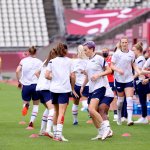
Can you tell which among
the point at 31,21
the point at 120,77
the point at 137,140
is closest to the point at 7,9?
the point at 31,21

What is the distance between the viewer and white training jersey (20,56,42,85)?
16.9 meters

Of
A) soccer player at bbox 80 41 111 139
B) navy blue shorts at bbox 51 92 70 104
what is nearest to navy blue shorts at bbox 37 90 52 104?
navy blue shorts at bbox 51 92 70 104

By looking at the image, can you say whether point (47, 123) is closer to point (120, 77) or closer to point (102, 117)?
point (102, 117)

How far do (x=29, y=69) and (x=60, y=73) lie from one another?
280 centimetres

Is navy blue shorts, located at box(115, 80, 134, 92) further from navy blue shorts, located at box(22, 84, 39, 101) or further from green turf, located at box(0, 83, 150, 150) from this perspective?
navy blue shorts, located at box(22, 84, 39, 101)

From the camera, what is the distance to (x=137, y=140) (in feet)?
47.0

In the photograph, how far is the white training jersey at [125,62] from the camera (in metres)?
17.3

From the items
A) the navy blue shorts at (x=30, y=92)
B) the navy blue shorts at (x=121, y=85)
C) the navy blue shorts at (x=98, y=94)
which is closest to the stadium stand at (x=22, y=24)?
the navy blue shorts at (x=121, y=85)

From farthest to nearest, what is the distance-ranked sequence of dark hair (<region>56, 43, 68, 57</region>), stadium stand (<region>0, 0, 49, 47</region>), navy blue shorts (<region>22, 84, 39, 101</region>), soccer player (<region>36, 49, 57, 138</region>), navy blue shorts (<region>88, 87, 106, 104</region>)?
stadium stand (<region>0, 0, 49, 47</region>), navy blue shorts (<region>22, 84, 39, 101</region>), soccer player (<region>36, 49, 57, 138</region>), navy blue shorts (<region>88, 87, 106, 104</region>), dark hair (<region>56, 43, 68, 57</region>)

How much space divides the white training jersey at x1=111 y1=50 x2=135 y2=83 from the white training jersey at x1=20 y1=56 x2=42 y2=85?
1779mm

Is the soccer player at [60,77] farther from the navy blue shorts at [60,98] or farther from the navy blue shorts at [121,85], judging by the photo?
the navy blue shorts at [121,85]

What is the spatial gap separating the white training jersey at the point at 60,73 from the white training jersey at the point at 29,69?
8.31 feet

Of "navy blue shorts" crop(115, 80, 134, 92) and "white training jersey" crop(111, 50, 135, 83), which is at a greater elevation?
"white training jersey" crop(111, 50, 135, 83)

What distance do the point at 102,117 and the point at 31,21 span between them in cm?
3829
